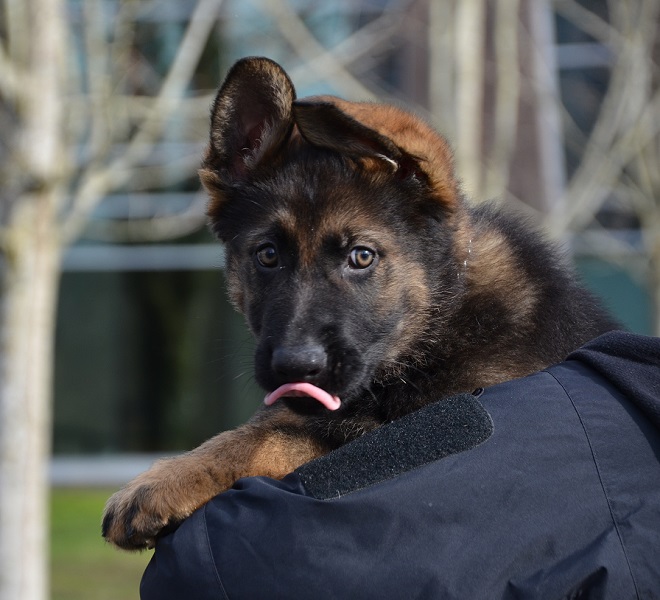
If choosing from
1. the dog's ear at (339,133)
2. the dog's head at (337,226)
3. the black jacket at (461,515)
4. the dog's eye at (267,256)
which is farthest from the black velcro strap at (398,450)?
the dog's eye at (267,256)

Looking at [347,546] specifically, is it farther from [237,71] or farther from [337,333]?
[237,71]

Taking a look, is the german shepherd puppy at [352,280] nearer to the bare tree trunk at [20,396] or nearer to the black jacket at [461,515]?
the black jacket at [461,515]

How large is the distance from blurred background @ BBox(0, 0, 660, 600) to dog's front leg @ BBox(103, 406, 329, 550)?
0.55m

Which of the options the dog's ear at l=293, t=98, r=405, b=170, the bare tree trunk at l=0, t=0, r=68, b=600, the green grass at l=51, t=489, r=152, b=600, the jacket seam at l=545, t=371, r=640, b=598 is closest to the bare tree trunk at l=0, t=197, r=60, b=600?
the bare tree trunk at l=0, t=0, r=68, b=600

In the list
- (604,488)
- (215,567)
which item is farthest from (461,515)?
(215,567)

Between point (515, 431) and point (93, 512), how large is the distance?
11029 mm

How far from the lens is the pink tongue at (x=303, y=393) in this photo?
9.36ft

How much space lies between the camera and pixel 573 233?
430 inches

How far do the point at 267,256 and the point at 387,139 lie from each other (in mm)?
561

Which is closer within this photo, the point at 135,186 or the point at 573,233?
the point at 573,233

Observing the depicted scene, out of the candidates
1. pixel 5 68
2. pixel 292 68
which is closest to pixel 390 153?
pixel 5 68

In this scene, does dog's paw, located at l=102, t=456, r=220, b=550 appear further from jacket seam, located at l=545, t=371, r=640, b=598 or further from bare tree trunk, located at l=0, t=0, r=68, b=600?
bare tree trunk, located at l=0, t=0, r=68, b=600

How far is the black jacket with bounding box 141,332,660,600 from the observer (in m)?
2.10

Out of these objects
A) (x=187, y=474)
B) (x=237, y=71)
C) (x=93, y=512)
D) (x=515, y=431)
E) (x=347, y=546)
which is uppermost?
(x=237, y=71)
